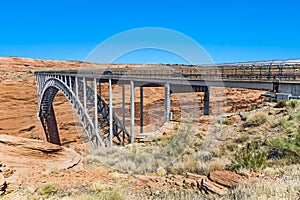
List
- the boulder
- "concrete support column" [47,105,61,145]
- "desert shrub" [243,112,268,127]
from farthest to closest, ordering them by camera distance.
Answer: "concrete support column" [47,105,61,145], "desert shrub" [243,112,268,127], the boulder

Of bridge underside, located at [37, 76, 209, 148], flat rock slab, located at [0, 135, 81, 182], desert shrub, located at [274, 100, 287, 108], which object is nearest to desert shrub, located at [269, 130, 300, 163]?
desert shrub, located at [274, 100, 287, 108]

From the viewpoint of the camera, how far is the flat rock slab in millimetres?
5008

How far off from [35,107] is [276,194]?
34.1 m

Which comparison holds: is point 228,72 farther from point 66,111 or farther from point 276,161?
point 66,111

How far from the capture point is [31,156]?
5.58 meters

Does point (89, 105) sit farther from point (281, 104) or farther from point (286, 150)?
point (286, 150)

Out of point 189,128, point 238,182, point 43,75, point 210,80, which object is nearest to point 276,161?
point 238,182

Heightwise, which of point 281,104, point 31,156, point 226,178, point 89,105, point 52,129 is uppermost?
point 281,104

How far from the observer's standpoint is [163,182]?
4367 mm

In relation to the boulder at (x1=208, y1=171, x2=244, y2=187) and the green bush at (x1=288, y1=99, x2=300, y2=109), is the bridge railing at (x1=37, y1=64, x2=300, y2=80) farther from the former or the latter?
the boulder at (x1=208, y1=171, x2=244, y2=187)

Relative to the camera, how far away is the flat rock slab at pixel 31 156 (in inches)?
197

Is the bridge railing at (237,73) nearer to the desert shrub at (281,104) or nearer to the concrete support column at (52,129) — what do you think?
the desert shrub at (281,104)

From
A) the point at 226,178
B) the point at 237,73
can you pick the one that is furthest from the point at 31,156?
the point at 237,73

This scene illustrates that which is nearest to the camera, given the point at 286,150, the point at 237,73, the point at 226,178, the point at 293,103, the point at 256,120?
the point at 226,178
